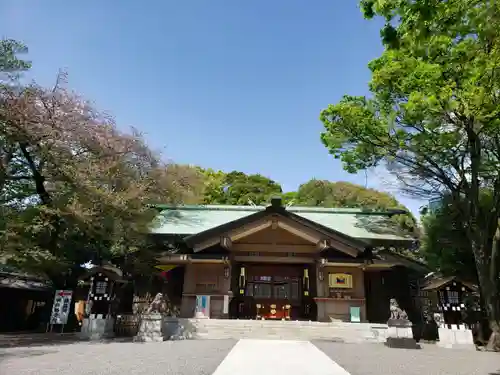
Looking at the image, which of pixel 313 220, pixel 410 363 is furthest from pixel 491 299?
pixel 313 220

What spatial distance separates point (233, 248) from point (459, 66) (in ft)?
39.2

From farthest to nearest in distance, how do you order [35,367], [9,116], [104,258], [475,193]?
[104,258], [475,193], [9,116], [35,367]

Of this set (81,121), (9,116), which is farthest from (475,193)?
(9,116)

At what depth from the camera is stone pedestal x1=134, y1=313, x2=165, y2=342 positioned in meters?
11.7

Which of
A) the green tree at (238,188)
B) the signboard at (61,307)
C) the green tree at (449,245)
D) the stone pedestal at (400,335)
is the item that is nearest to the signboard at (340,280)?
the stone pedestal at (400,335)

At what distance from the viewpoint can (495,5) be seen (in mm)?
5988

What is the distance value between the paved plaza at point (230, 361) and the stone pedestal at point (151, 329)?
1939 mm

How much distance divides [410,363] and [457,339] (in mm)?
5404

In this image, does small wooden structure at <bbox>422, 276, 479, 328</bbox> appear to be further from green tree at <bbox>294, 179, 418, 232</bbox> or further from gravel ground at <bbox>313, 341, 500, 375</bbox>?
green tree at <bbox>294, 179, 418, 232</bbox>

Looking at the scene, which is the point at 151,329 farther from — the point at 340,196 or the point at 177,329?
the point at 340,196

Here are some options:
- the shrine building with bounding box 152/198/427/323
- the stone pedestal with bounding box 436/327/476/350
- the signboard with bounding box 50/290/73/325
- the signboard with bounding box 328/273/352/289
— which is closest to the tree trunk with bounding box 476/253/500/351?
the stone pedestal with bounding box 436/327/476/350

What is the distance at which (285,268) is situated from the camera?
17.1m

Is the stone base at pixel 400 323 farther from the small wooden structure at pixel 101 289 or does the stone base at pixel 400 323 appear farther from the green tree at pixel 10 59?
the green tree at pixel 10 59

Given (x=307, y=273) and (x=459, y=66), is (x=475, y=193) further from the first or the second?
(x=307, y=273)
